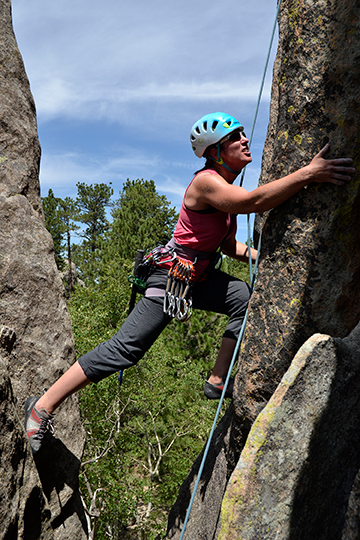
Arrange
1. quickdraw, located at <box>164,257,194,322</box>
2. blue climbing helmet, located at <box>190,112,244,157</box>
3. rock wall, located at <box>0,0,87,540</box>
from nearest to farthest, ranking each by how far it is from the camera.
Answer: blue climbing helmet, located at <box>190,112,244,157</box> → quickdraw, located at <box>164,257,194,322</box> → rock wall, located at <box>0,0,87,540</box>

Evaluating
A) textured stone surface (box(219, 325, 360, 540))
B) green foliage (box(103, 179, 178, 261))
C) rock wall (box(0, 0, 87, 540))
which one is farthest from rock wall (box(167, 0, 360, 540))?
green foliage (box(103, 179, 178, 261))

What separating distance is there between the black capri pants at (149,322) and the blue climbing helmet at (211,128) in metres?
1.06

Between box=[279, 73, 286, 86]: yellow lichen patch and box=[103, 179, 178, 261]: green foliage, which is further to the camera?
box=[103, 179, 178, 261]: green foliage

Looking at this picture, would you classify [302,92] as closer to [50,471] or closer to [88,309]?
[50,471]

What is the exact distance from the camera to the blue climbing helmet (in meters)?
3.26

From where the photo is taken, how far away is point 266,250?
112 inches

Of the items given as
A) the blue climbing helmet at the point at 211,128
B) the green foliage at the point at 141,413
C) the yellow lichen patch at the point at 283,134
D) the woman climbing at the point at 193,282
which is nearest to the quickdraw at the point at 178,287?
the woman climbing at the point at 193,282

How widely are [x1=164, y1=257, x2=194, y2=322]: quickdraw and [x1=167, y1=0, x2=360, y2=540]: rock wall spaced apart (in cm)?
68

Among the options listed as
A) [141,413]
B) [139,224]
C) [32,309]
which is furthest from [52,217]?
[32,309]

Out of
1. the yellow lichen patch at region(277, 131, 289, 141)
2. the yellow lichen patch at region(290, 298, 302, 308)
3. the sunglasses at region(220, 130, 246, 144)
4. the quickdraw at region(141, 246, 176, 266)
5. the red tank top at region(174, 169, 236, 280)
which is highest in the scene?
the sunglasses at region(220, 130, 246, 144)

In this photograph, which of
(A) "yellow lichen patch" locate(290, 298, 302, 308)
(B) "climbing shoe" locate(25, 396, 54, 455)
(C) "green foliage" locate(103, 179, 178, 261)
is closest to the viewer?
(A) "yellow lichen patch" locate(290, 298, 302, 308)

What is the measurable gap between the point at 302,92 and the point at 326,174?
21.7 inches

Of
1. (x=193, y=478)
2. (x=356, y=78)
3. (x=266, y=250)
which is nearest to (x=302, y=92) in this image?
(x=356, y=78)

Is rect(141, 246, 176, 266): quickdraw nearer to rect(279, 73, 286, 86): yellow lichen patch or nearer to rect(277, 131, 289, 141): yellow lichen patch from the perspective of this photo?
rect(277, 131, 289, 141): yellow lichen patch
